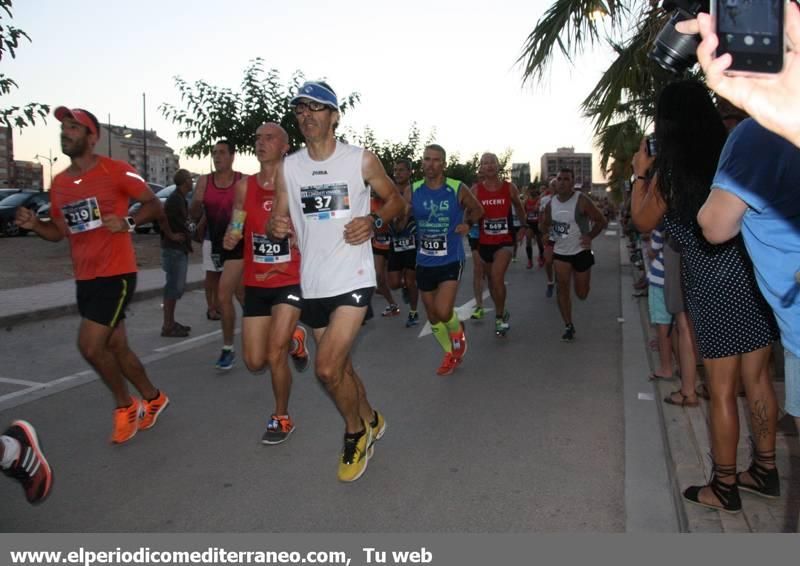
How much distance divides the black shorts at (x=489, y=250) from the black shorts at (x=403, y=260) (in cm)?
109

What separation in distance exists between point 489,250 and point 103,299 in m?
5.17

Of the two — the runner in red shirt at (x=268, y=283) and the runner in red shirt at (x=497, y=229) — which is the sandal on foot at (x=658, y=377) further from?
the runner in red shirt at (x=268, y=283)

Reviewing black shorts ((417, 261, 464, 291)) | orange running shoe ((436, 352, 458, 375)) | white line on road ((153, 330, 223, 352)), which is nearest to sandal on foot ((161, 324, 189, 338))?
white line on road ((153, 330, 223, 352))

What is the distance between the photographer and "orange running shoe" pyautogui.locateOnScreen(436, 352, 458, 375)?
22.5 feet

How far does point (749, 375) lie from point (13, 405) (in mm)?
5156

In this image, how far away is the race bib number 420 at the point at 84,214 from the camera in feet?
15.9

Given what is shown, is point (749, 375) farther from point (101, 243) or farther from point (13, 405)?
point (13, 405)

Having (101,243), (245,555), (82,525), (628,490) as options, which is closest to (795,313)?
(628,490)

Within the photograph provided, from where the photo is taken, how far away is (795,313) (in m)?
Answer: 2.39

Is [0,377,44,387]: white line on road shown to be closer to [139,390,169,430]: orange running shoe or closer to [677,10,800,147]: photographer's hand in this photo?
[139,390,169,430]: orange running shoe

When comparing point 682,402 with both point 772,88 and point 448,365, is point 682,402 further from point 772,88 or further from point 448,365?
point 772,88

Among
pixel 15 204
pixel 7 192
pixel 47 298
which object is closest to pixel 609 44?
pixel 47 298

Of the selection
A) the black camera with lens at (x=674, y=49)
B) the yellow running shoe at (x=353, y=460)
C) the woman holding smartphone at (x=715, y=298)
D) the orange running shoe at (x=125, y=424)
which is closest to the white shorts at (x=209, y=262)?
the orange running shoe at (x=125, y=424)

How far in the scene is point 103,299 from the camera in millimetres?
4793
